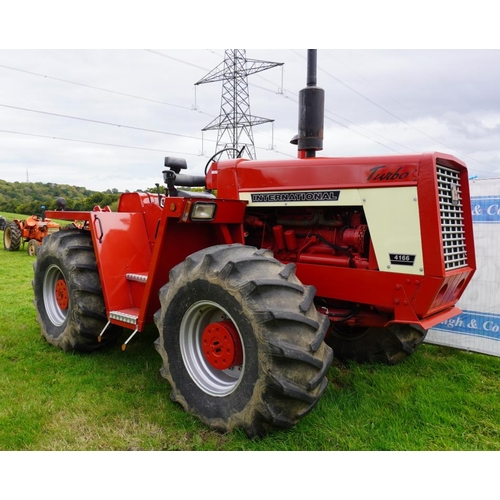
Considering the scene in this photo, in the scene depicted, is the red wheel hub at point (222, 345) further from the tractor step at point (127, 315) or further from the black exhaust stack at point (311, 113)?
the black exhaust stack at point (311, 113)

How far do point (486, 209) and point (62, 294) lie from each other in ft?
15.7

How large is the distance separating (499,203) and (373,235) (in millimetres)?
2579

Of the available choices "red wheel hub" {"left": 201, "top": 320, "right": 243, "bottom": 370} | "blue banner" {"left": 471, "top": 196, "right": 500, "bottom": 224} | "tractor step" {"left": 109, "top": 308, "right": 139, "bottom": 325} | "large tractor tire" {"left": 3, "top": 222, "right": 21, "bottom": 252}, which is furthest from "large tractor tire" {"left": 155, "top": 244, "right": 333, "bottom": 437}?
"large tractor tire" {"left": 3, "top": 222, "right": 21, "bottom": 252}

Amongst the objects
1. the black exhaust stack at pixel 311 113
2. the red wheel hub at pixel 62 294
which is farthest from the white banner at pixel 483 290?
the red wheel hub at pixel 62 294

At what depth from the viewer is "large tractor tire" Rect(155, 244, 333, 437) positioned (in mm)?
2715

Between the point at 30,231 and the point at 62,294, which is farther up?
the point at 30,231

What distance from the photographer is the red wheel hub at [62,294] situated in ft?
15.5

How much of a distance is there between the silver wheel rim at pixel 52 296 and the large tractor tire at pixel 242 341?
2096 millimetres

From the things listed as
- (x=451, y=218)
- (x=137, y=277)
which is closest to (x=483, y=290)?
(x=451, y=218)

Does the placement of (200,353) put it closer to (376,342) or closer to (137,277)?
(137,277)

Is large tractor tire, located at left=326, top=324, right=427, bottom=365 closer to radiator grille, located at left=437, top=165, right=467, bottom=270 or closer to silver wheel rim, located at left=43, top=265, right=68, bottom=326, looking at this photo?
radiator grille, located at left=437, top=165, right=467, bottom=270

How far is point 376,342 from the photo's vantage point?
423 centimetres

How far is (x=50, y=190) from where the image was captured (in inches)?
979

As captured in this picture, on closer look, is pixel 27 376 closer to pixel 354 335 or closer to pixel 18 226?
pixel 354 335
